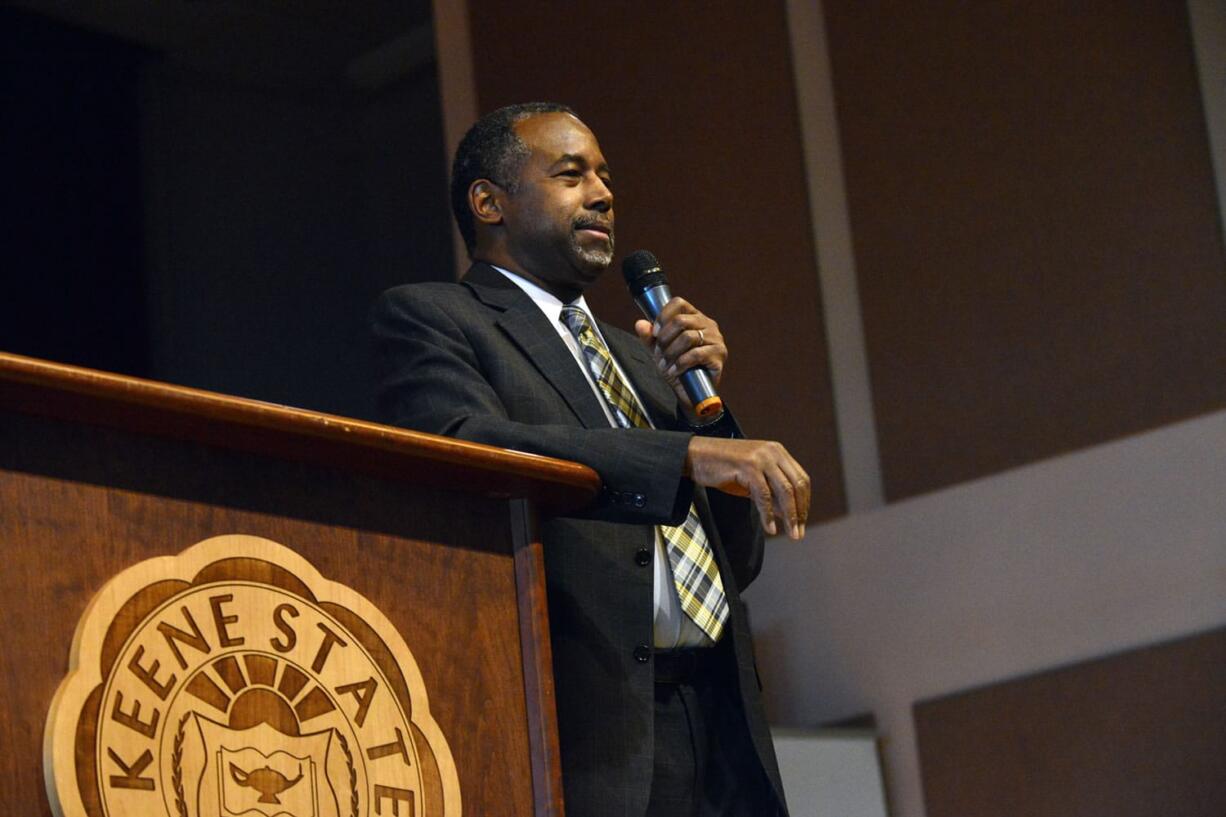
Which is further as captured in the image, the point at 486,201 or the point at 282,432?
the point at 486,201

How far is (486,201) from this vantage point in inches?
89.8

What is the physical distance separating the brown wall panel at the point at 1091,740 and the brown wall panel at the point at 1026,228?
494 millimetres

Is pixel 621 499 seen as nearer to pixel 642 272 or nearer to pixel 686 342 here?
pixel 686 342

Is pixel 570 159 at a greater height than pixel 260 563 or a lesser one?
greater

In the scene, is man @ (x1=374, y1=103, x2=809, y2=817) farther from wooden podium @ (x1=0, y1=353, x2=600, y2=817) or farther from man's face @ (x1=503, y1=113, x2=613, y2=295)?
wooden podium @ (x1=0, y1=353, x2=600, y2=817)

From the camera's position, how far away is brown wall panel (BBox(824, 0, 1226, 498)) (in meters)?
3.89

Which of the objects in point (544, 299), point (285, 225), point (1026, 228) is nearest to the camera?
point (544, 299)

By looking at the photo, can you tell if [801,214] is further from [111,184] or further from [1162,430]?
[111,184]

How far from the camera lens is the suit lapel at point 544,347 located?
195cm

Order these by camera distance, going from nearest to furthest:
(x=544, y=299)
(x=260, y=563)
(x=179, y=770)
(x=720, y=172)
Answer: (x=179, y=770) → (x=260, y=563) → (x=544, y=299) → (x=720, y=172)

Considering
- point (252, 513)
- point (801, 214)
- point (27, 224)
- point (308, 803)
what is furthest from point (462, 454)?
point (27, 224)

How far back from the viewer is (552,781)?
156cm

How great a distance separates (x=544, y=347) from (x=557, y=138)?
0.40m

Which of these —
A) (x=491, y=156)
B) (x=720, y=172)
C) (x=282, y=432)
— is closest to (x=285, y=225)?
(x=720, y=172)
